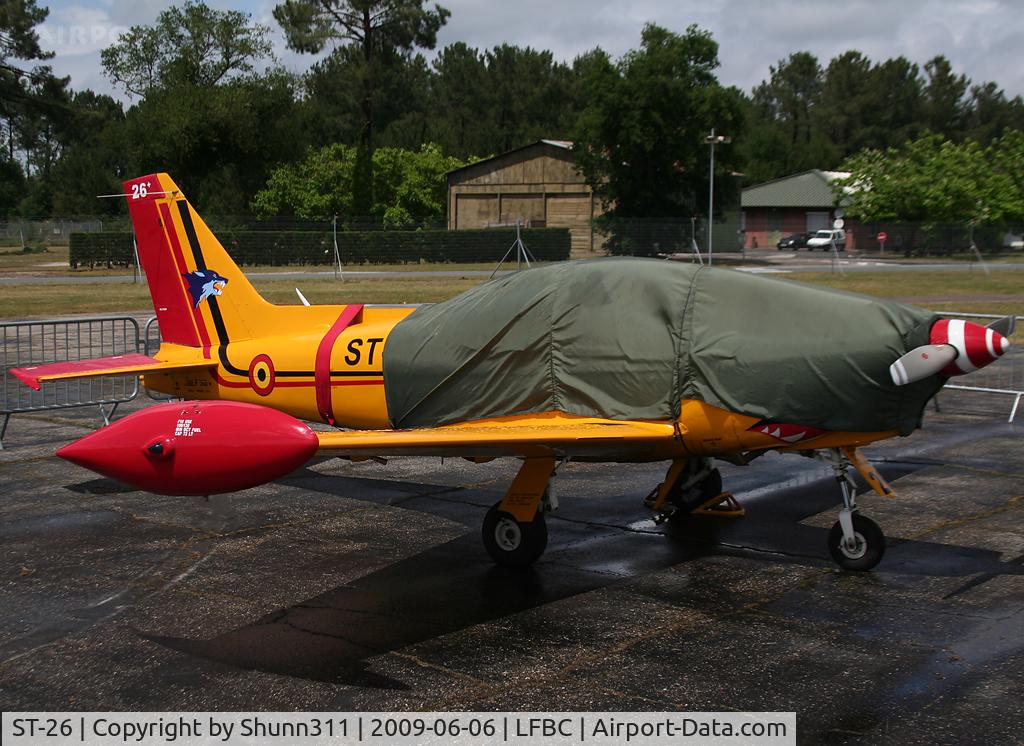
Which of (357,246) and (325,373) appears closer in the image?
(325,373)

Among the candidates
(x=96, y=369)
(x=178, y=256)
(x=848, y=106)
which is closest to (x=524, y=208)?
(x=178, y=256)

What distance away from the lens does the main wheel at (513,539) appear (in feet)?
27.0

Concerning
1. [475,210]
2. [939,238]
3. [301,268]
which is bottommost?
[301,268]

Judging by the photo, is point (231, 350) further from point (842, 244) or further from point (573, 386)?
point (842, 244)

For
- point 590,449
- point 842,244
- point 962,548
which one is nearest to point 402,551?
point 590,449

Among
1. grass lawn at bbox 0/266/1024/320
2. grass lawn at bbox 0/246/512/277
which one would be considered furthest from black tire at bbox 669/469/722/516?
grass lawn at bbox 0/246/512/277

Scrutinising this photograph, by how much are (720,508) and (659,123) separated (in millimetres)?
49419

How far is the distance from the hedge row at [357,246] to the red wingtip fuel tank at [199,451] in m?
41.3

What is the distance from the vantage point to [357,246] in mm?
49062

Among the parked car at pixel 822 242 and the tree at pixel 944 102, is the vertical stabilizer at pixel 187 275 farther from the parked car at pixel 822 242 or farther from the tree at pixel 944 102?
the tree at pixel 944 102

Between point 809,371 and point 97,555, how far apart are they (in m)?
5.86

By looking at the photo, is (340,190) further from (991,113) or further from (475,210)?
(991,113)

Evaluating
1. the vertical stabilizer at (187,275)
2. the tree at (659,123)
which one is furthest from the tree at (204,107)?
the vertical stabilizer at (187,275)
